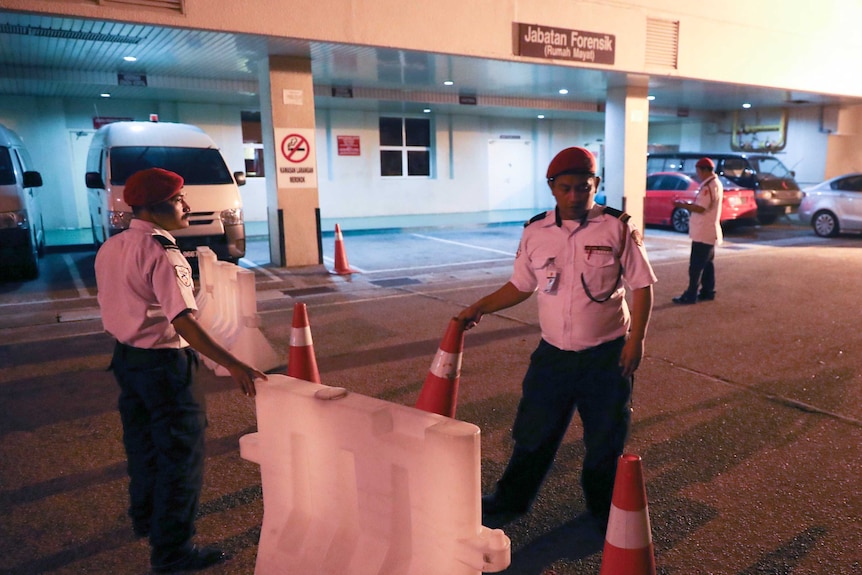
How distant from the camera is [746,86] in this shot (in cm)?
1608

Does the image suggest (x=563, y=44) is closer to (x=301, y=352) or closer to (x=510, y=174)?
(x=301, y=352)

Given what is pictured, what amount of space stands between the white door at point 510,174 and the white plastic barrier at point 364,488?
71.1ft

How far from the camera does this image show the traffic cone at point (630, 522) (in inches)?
87.9

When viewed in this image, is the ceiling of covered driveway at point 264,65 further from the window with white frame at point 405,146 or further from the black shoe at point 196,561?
the black shoe at point 196,561

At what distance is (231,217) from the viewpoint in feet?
34.8

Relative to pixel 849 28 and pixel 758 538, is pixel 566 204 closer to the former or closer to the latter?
pixel 758 538

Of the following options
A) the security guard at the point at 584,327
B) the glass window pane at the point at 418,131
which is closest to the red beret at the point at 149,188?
the security guard at the point at 584,327

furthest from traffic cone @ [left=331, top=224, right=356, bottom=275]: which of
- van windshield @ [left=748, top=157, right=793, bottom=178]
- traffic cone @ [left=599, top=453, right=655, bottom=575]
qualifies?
van windshield @ [left=748, top=157, right=793, bottom=178]

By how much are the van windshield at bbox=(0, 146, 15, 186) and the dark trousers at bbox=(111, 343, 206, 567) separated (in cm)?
866

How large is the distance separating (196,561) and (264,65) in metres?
10.1

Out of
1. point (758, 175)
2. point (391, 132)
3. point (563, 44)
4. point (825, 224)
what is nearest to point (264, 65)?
point (563, 44)

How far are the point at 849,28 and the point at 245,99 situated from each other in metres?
16.1

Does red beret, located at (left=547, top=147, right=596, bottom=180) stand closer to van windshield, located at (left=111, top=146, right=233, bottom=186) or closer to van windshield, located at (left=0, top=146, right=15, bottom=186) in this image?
van windshield, located at (left=111, top=146, right=233, bottom=186)

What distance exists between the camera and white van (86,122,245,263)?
33.4 ft
